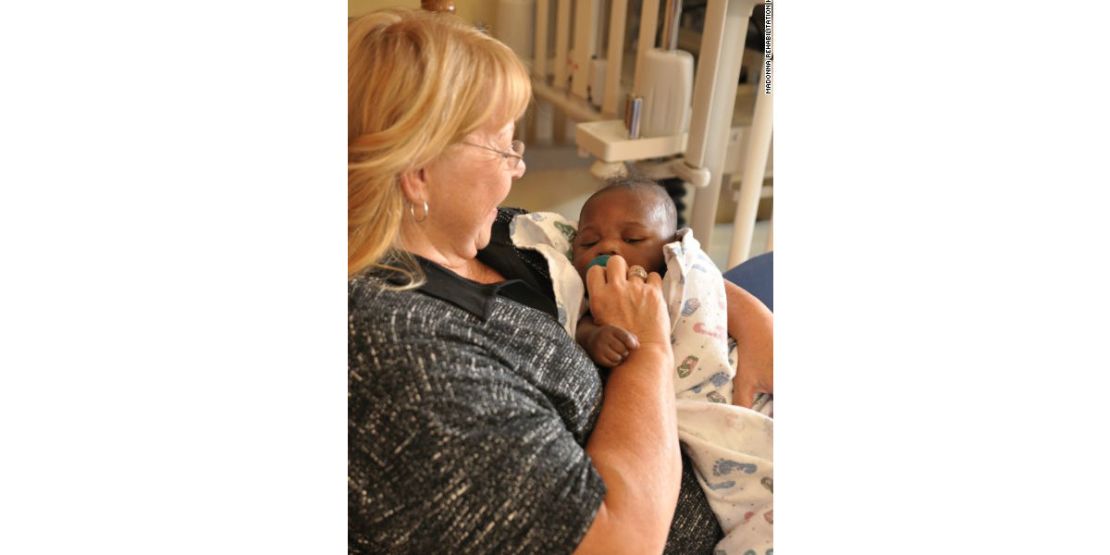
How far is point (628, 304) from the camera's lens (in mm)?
846

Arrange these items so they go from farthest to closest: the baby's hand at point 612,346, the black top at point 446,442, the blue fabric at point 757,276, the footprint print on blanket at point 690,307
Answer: the blue fabric at point 757,276 → the footprint print on blanket at point 690,307 → the baby's hand at point 612,346 → the black top at point 446,442

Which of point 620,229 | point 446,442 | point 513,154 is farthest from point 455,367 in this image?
point 620,229

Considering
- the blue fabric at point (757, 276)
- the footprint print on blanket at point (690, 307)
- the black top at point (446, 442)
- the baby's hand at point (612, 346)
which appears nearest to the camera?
the black top at point (446, 442)

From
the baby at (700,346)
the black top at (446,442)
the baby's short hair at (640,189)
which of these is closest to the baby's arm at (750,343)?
the baby at (700,346)

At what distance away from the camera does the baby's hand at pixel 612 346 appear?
31.9 inches

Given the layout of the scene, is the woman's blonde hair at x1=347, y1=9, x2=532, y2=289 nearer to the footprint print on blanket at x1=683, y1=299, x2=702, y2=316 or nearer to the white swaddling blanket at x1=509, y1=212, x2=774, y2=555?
the white swaddling blanket at x1=509, y1=212, x2=774, y2=555

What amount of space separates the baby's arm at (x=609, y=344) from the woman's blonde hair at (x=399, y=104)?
18cm

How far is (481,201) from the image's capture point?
730 mm

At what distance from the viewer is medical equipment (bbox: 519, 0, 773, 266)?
33.8 inches

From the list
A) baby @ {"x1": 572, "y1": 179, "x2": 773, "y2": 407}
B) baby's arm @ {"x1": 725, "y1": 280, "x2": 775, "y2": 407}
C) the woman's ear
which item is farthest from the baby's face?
the woman's ear

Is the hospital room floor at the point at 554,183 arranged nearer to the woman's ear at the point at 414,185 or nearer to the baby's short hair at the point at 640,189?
the baby's short hair at the point at 640,189
